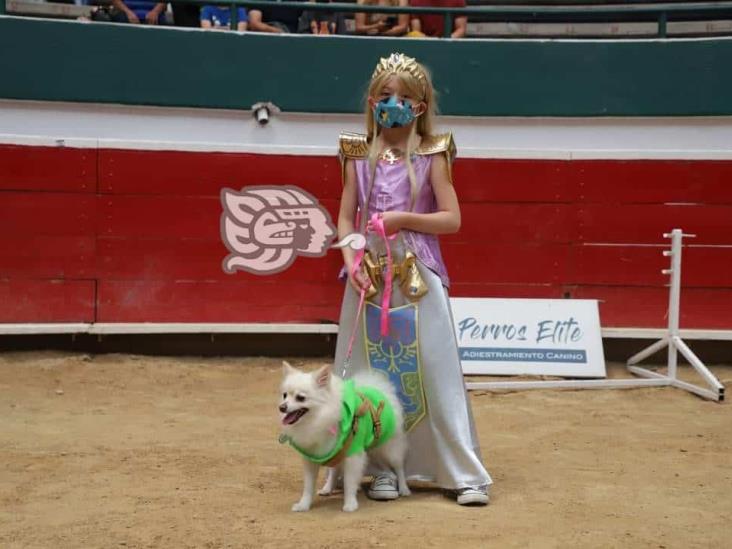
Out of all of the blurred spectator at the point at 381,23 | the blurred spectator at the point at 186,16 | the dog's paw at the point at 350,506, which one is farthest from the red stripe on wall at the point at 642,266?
the dog's paw at the point at 350,506

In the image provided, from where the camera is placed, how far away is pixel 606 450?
5000 millimetres

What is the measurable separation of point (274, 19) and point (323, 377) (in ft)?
19.2

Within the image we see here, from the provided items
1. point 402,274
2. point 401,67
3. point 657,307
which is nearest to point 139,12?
point 657,307

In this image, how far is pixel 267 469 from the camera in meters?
4.47

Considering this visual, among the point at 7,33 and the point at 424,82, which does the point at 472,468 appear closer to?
the point at 424,82

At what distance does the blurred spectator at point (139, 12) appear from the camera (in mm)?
8391

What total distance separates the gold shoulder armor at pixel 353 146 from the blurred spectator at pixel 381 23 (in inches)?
198

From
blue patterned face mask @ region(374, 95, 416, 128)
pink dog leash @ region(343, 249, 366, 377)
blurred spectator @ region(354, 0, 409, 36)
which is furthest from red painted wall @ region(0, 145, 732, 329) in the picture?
blue patterned face mask @ region(374, 95, 416, 128)

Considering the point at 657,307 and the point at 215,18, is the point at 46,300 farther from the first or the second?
the point at 657,307

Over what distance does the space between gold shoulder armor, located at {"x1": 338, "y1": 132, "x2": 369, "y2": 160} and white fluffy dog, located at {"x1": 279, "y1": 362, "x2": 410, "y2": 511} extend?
82 centimetres

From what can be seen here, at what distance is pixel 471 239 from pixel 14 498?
429 centimetres

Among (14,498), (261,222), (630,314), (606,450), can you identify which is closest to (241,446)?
(14,498)

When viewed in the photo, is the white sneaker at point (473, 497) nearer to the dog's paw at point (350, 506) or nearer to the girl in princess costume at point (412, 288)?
the girl in princess costume at point (412, 288)

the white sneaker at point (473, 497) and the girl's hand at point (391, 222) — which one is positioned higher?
the girl's hand at point (391, 222)
